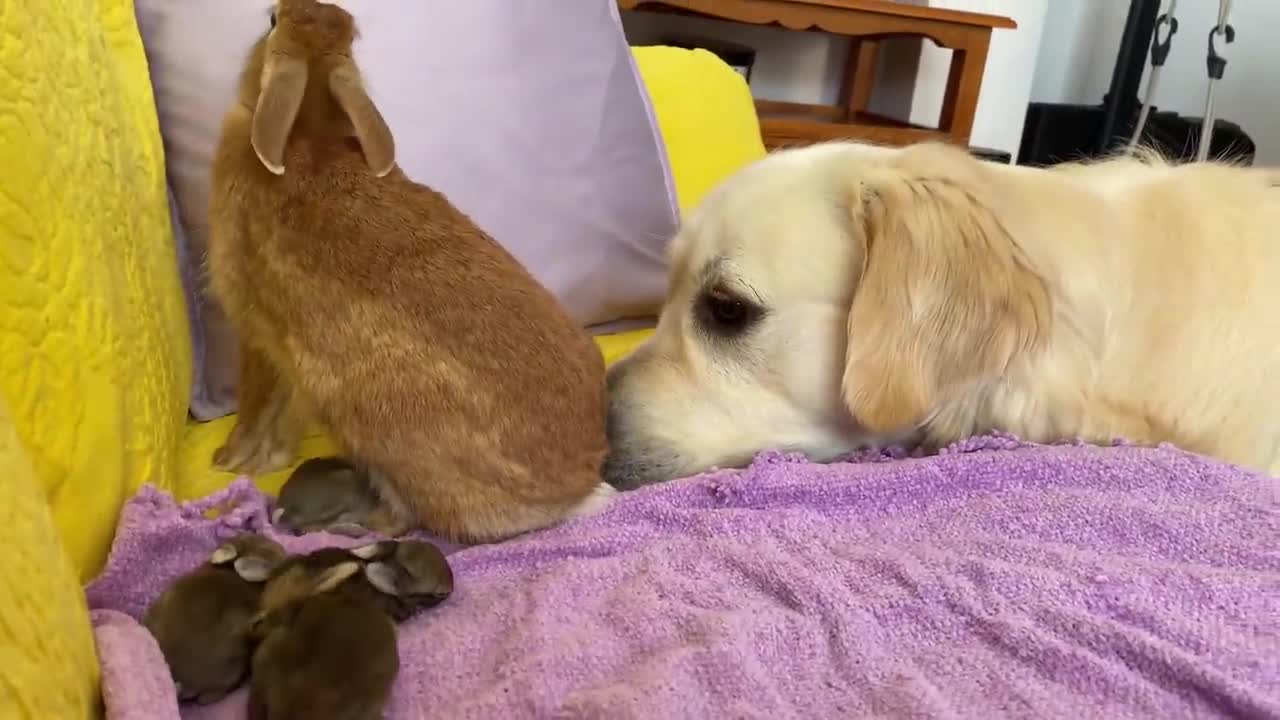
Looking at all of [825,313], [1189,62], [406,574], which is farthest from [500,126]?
[1189,62]

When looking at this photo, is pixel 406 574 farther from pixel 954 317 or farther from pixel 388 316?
pixel 954 317

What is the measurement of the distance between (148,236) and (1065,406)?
99 cm

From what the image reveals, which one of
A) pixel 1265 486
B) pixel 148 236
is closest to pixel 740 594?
pixel 1265 486

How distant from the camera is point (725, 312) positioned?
1139 mm

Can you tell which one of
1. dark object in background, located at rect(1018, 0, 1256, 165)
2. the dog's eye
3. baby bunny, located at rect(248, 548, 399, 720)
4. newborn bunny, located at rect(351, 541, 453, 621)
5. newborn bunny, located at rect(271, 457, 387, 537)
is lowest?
newborn bunny, located at rect(271, 457, 387, 537)

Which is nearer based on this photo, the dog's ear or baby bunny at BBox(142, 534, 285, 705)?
baby bunny at BBox(142, 534, 285, 705)

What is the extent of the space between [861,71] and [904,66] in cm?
15

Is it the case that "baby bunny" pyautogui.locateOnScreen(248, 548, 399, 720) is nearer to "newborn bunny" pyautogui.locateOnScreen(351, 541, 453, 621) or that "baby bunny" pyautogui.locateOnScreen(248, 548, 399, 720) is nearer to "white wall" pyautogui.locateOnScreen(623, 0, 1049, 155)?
"newborn bunny" pyautogui.locateOnScreen(351, 541, 453, 621)

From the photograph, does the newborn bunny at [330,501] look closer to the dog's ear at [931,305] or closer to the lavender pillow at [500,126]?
the lavender pillow at [500,126]

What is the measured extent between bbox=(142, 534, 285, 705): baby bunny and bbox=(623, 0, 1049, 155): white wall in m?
2.71

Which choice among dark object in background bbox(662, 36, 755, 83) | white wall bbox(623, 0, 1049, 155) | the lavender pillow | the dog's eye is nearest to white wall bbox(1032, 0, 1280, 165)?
white wall bbox(623, 0, 1049, 155)

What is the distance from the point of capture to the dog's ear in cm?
103

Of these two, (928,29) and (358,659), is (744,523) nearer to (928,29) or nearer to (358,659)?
(358,659)

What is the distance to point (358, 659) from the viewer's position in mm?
615
